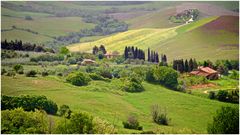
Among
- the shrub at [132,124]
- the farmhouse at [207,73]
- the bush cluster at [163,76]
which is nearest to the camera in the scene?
the shrub at [132,124]

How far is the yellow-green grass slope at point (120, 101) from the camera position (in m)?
44.3

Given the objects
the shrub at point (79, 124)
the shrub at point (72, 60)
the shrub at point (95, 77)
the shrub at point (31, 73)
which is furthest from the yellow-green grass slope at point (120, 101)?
the shrub at point (72, 60)

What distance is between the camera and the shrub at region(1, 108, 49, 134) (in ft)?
116

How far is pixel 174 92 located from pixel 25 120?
2338 cm

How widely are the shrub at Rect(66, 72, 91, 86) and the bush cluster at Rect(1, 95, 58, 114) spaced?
34.9ft

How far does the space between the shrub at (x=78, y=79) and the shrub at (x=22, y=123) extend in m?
16.3

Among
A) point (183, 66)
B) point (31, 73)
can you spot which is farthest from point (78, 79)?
point (183, 66)

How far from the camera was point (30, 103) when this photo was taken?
42.7 metres

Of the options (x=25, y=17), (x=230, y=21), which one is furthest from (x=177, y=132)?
(x=25, y=17)

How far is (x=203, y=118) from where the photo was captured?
155ft

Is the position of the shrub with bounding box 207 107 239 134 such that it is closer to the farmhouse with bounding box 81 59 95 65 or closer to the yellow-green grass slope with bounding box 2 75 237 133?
the yellow-green grass slope with bounding box 2 75 237 133

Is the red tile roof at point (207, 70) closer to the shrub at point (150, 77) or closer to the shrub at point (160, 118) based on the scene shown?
the shrub at point (150, 77)

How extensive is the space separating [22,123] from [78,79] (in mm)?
18075

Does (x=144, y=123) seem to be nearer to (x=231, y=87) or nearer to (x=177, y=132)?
(x=177, y=132)
